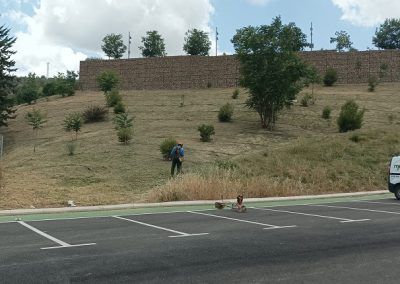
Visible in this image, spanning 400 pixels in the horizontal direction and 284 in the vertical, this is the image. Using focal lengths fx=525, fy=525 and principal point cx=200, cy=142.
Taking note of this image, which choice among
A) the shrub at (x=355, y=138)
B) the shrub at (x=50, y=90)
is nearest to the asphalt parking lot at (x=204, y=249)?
the shrub at (x=355, y=138)

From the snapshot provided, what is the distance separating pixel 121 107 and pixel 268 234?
111 ft

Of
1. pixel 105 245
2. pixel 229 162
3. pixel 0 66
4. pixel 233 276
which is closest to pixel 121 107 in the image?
pixel 0 66

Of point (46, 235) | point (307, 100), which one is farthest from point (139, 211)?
point (307, 100)

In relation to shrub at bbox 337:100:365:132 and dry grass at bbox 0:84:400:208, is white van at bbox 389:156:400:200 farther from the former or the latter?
shrub at bbox 337:100:365:132

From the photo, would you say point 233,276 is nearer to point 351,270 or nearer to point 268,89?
point 351,270

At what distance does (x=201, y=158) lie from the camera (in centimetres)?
2594

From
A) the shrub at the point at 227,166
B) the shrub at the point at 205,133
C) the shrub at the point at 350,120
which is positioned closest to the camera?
the shrub at the point at 227,166

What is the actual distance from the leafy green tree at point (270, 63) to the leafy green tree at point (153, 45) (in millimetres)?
50283

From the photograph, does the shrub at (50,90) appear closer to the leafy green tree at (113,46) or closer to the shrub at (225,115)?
the leafy green tree at (113,46)

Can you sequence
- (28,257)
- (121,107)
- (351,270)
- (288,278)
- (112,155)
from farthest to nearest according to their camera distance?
(121,107) → (112,155) → (28,257) → (351,270) → (288,278)

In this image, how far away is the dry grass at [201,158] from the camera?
1820 cm

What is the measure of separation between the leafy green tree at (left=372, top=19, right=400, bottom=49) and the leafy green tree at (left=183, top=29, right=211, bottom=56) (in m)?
30.6

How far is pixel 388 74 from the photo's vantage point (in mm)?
57281

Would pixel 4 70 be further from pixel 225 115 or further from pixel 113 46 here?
pixel 113 46
